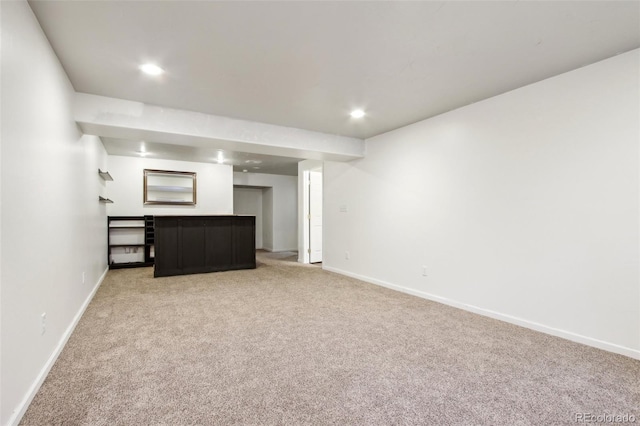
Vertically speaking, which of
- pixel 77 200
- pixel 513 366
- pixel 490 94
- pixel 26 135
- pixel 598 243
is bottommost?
pixel 513 366

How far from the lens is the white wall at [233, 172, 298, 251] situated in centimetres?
906

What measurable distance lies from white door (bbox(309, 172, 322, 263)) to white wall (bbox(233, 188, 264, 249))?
3416 millimetres

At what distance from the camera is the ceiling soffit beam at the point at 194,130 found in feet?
10.5

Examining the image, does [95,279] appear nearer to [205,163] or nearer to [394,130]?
[205,163]

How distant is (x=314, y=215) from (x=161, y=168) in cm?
349

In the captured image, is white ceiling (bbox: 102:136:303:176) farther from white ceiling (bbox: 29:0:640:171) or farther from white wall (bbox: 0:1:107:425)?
white wall (bbox: 0:1:107:425)

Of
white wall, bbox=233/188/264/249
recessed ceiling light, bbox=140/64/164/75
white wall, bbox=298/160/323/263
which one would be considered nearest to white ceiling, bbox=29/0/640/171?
recessed ceiling light, bbox=140/64/164/75

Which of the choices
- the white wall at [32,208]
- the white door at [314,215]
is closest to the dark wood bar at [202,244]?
the white door at [314,215]

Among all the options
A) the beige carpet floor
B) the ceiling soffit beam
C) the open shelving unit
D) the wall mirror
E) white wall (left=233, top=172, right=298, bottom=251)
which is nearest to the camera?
the beige carpet floor

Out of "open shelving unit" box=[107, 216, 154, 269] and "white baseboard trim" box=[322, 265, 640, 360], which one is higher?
"open shelving unit" box=[107, 216, 154, 269]

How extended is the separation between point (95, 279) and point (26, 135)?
3168 millimetres

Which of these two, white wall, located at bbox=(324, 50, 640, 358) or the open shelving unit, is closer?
white wall, located at bbox=(324, 50, 640, 358)

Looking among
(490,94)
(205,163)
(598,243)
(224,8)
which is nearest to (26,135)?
(224,8)

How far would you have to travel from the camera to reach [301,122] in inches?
160
